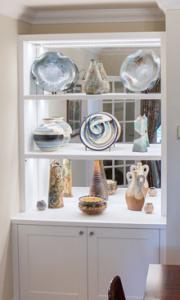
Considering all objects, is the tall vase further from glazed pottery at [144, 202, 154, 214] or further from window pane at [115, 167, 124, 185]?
glazed pottery at [144, 202, 154, 214]

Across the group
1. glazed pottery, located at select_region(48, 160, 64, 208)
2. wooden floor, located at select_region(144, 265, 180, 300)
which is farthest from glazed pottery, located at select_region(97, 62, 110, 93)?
wooden floor, located at select_region(144, 265, 180, 300)

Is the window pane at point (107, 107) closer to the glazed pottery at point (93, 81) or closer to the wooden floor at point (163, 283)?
the glazed pottery at point (93, 81)

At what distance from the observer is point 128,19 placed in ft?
11.6

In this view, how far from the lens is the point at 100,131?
3592mm

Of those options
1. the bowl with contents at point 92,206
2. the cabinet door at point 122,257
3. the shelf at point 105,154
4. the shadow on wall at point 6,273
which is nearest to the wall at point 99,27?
the shelf at point 105,154

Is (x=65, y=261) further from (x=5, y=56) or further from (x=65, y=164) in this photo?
(x=5, y=56)

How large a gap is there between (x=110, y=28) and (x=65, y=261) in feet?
5.50

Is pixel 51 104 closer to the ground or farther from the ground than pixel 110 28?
closer to the ground

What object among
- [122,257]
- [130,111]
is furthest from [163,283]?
[130,111]

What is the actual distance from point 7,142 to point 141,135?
3.10 feet

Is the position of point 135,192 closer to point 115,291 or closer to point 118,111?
point 118,111

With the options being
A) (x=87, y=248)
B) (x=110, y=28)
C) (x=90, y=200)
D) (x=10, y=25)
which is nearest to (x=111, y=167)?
(x=90, y=200)

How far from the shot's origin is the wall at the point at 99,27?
3.54 metres

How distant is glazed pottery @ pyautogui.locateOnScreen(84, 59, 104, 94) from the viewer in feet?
11.5
